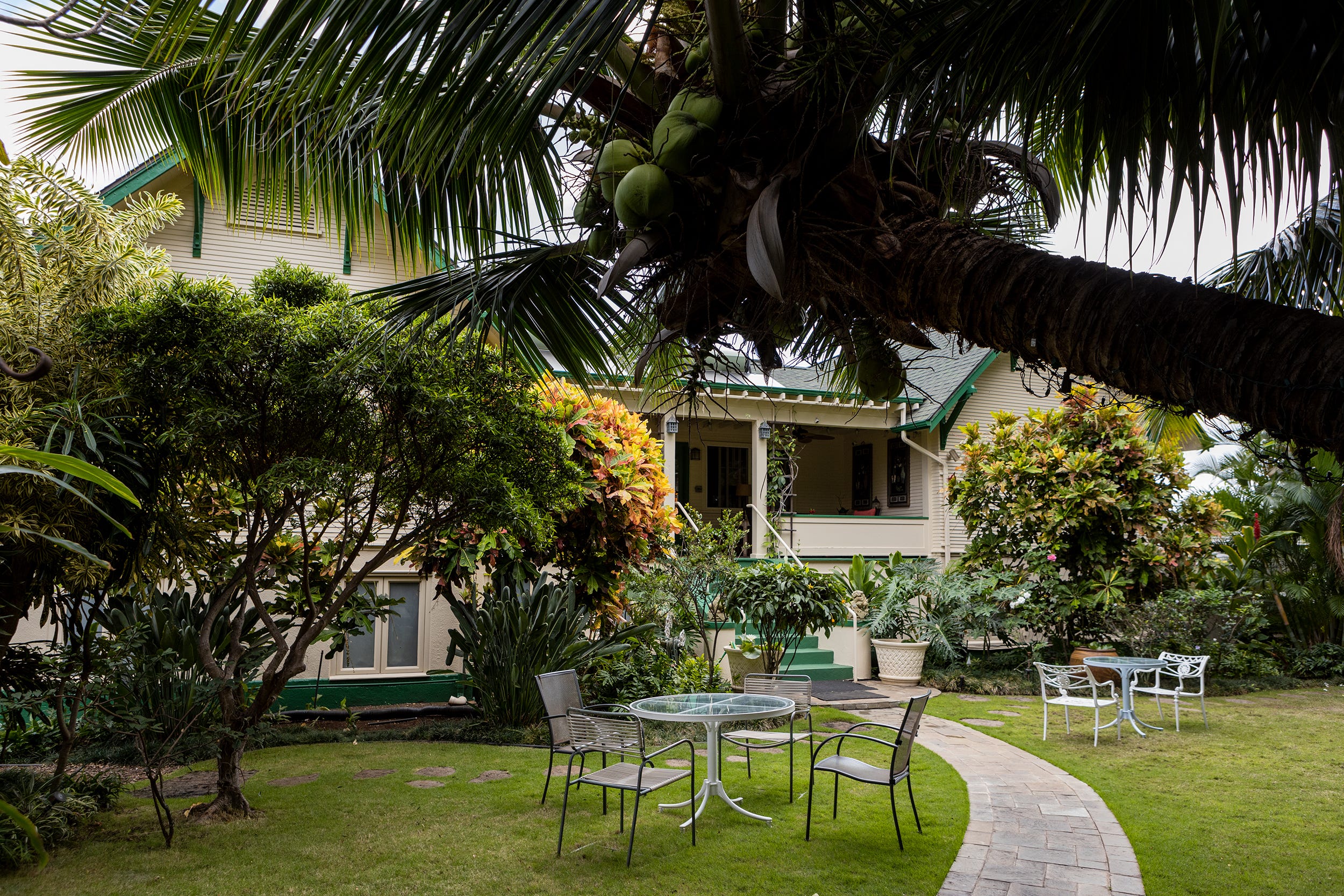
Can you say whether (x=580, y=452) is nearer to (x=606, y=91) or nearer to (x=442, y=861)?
(x=442, y=861)

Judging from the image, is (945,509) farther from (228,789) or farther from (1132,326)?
(1132,326)

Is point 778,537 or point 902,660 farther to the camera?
point 778,537

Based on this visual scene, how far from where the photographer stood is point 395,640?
1212cm

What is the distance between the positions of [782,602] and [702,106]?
8.30 meters

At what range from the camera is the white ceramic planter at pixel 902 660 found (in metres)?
13.0

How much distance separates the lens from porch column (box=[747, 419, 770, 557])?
52.2ft

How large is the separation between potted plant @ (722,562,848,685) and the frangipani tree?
22.3ft

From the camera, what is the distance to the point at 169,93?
3732mm

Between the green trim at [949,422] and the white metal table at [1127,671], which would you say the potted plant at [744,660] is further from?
the green trim at [949,422]

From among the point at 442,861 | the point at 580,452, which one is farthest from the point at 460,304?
the point at 580,452

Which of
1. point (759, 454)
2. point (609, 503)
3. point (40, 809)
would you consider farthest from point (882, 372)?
point (759, 454)

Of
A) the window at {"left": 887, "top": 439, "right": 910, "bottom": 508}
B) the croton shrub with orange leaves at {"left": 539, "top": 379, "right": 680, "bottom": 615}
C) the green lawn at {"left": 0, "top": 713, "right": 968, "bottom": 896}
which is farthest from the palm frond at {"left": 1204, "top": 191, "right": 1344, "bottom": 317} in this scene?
the window at {"left": 887, "top": 439, "right": 910, "bottom": 508}

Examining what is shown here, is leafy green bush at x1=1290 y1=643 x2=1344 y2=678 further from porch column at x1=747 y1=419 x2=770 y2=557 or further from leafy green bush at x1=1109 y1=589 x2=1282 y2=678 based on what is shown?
porch column at x1=747 y1=419 x2=770 y2=557

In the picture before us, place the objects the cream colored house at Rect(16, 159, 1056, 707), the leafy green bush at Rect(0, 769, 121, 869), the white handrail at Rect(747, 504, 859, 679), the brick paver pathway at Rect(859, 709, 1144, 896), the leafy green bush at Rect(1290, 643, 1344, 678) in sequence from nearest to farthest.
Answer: the brick paver pathway at Rect(859, 709, 1144, 896)
the leafy green bush at Rect(0, 769, 121, 869)
the cream colored house at Rect(16, 159, 1056, 707)
the white handrail at Rect(747, 504, 859, 679)
the leafy green bush at Rect(1290, 643, 1344, 678)
